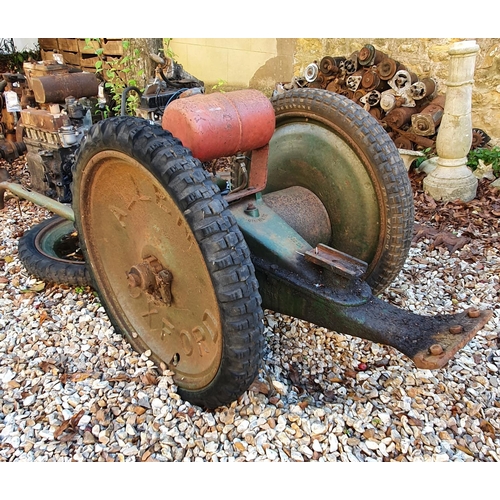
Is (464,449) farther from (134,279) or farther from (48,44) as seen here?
(48,44)

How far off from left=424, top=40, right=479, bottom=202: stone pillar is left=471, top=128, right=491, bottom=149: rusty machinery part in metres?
0.77

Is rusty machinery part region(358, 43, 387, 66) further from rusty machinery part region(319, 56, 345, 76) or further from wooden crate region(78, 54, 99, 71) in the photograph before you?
wooden crate region(78, 54, 99, 71)

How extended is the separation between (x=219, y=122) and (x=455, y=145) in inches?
122

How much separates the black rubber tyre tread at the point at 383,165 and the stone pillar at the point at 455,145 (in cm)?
214

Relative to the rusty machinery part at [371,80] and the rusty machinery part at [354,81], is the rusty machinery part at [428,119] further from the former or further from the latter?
the rusty machinery part at [354,81]

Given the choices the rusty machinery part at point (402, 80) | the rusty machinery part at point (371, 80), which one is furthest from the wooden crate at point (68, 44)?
the rusty machinery part at point (402, 80)

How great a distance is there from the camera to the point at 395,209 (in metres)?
2.51

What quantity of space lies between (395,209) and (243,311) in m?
1.13

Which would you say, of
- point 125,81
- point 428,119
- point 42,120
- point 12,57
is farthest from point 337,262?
point 12,57

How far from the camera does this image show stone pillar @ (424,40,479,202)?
14.1 ft

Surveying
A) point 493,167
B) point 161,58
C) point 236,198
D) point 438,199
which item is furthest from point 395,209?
point 161,58

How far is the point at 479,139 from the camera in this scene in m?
5.19

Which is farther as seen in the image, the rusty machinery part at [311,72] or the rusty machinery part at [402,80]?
the rusty machinery part at [311,72]

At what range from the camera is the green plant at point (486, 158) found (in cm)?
487
